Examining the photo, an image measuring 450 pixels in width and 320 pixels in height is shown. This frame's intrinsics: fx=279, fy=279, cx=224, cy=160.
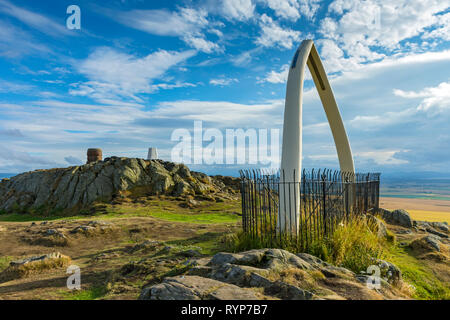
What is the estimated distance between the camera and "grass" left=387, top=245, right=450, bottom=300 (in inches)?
275

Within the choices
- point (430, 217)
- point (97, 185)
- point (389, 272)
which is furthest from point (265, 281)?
point (430, 217)

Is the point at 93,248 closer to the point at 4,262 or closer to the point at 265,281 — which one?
the point at 4,262

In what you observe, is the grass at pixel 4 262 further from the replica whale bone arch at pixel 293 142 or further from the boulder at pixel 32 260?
the replica whale bone arch at pixel 293 142

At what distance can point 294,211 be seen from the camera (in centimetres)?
851

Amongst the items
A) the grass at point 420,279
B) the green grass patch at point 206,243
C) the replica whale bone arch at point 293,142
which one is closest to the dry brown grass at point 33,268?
the green grass patch at point 206,243

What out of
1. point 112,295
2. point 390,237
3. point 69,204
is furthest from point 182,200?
point 112,295

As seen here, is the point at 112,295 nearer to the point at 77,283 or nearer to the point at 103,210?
the point at 77,283

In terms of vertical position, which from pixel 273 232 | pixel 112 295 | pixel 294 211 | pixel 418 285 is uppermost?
pixel 294 211

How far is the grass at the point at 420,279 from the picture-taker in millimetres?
6988

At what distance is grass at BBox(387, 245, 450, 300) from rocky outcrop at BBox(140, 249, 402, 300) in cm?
132

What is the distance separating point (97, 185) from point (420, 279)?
71.9ft

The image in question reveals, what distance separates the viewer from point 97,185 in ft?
74.9

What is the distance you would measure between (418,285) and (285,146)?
5297mm

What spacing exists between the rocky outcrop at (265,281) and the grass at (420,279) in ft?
4.33
